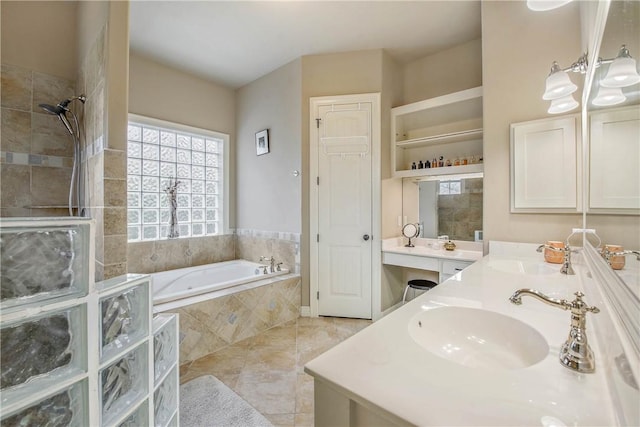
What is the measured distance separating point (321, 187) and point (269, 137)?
1.06 metres

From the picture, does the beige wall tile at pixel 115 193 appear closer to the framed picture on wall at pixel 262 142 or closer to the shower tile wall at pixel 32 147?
the shower tile wall at pixel 32 147

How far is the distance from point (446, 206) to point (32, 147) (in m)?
3.78

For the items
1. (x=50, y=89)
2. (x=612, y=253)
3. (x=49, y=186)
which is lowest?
(x=612, y=253)

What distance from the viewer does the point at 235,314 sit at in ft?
8.09

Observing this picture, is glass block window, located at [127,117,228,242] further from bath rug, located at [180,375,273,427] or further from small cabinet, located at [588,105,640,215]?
small cabinet, located at [588,105,640,215]

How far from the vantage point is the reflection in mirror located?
2.72 metres

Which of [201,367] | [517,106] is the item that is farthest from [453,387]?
[517,106]

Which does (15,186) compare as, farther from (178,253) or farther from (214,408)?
(214,408)

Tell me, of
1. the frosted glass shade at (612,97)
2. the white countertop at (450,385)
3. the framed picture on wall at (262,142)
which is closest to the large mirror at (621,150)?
the frosted glass shade at (612,97)

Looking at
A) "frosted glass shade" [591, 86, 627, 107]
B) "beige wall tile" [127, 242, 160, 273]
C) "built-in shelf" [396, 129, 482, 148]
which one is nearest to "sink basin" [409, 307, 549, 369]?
"frosted glass shade" [591, 86, 627, 107]

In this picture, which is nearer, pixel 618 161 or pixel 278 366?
pixel 618 161

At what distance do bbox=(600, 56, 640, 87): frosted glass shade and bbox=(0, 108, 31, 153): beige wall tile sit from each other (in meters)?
3.26

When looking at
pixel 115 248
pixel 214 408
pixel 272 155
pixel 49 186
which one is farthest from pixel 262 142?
pixel 214 408

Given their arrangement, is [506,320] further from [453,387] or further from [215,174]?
[215,174]
